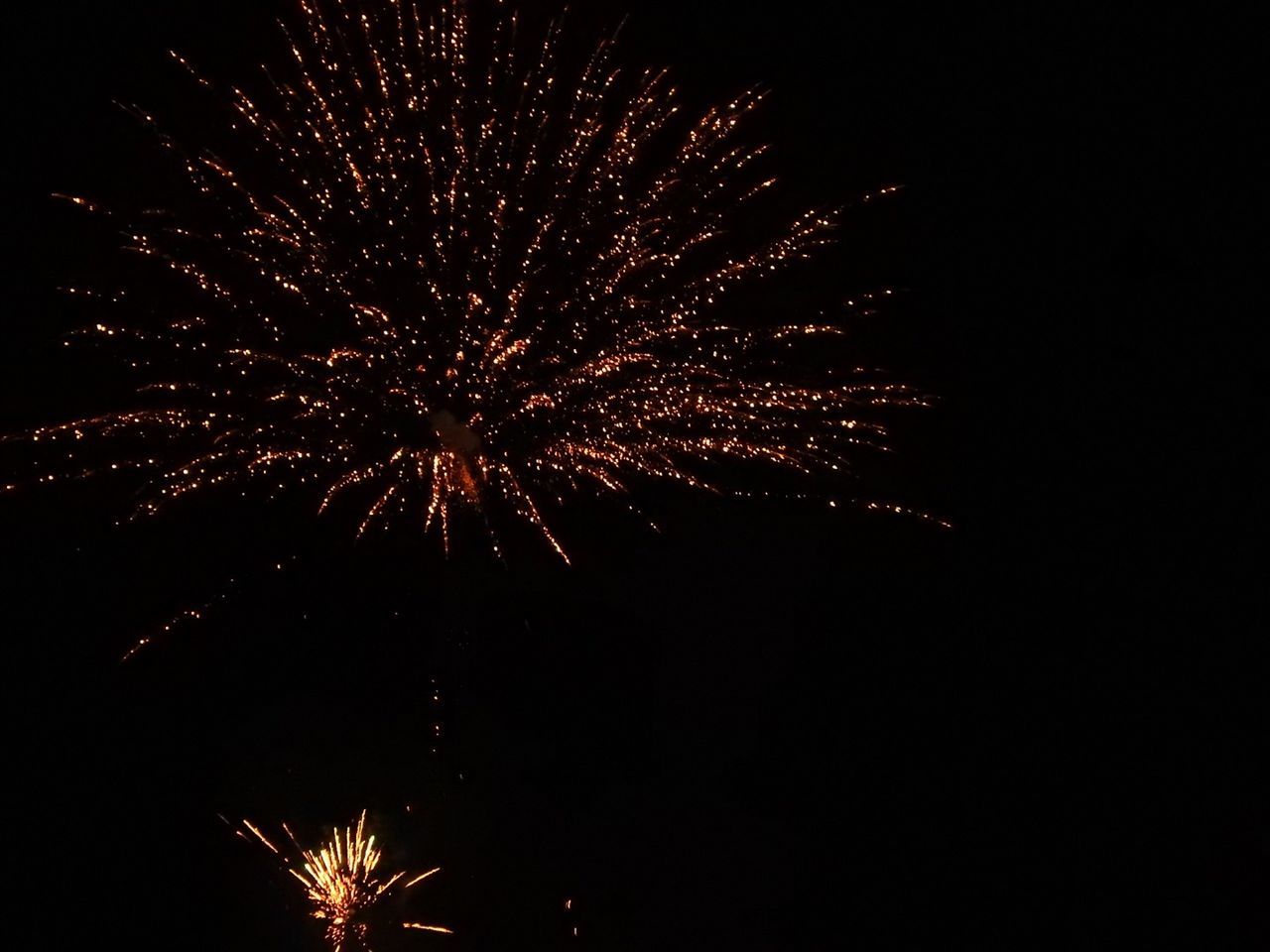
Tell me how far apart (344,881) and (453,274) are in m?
2.60

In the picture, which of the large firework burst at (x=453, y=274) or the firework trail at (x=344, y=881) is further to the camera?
the firework trail at (x=344, y=881)

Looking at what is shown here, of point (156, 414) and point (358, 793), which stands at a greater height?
point (156, 414)

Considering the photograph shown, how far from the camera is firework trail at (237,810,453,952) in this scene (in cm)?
416

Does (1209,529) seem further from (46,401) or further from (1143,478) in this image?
(46,401)

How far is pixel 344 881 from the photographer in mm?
4215

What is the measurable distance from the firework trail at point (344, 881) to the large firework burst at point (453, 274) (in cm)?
164

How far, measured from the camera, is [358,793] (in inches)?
175

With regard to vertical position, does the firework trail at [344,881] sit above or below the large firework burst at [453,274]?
below

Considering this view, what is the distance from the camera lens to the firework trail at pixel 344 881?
416 centimetres

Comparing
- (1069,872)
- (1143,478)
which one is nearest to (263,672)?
(1069,872)

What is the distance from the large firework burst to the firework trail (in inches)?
64.5

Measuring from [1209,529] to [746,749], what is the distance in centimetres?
254

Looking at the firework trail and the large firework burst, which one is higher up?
the large firework burst

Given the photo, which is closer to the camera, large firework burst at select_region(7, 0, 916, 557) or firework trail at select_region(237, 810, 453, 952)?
large firework burst at select_region(7, 0, 916, 557)
